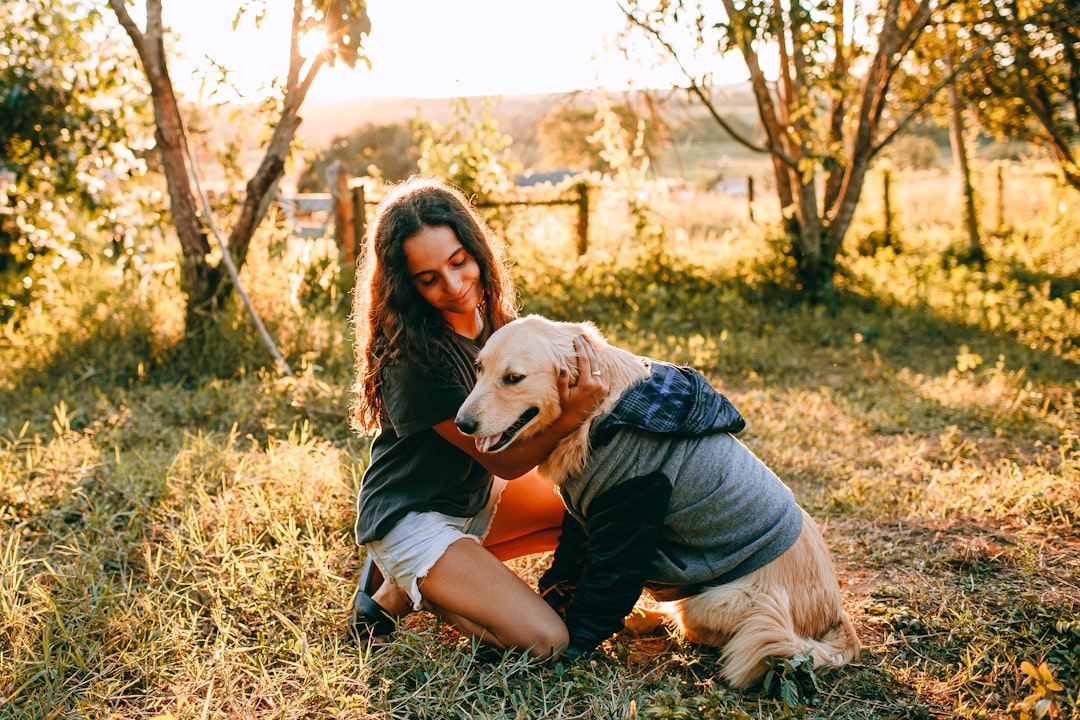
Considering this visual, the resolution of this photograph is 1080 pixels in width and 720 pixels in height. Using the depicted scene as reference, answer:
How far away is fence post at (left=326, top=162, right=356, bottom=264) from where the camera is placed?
24.5 feet

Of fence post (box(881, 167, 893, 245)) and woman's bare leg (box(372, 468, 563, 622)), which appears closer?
woman's bare leg (box(372, 468, 563, 622))

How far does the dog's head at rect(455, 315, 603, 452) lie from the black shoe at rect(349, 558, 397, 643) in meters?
0.79

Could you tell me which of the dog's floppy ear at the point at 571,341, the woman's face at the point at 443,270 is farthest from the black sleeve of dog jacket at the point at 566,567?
the woman's face at the point at 443,270

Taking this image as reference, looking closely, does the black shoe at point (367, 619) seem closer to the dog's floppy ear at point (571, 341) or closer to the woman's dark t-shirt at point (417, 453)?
the woman's dark t-shirt at point (417, 453)

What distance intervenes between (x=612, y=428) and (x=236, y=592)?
159cm

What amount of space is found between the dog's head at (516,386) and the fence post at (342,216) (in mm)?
5433

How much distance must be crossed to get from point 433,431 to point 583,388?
2.03 ft

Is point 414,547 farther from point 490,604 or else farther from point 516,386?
point 516,386

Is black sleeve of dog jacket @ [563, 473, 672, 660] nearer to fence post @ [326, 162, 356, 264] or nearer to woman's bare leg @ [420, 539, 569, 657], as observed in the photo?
woman's bare leg @ [420, 539, 569, 657]

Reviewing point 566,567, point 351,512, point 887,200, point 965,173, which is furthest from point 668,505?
point 887,200

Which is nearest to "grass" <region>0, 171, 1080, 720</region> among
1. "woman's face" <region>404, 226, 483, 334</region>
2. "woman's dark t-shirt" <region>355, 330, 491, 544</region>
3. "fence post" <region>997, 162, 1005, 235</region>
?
"woman's dark t-shirt" <region>355, 330, 491, 544</region>

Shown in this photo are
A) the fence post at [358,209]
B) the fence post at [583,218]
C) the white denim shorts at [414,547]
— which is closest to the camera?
the white denim shorts at [414,547]

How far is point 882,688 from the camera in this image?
7.72ft

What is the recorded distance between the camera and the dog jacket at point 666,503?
2359 mm
